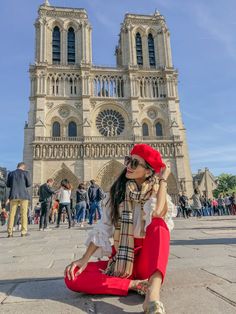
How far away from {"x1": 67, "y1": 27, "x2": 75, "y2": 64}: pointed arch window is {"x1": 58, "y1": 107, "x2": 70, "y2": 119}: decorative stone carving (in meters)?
5.66

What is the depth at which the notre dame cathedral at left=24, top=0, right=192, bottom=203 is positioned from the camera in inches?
976

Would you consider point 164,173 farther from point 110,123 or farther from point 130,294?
point 110,123

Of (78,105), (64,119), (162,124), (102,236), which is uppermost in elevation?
(78,105)

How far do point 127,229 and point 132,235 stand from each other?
5 centimetres

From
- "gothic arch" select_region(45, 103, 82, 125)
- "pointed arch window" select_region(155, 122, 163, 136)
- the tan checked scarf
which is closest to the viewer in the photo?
the tan checked scarf

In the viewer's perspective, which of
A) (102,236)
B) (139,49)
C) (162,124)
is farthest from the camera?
(139,49)

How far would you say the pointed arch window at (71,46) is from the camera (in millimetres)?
28609

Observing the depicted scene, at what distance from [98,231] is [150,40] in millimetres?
32337

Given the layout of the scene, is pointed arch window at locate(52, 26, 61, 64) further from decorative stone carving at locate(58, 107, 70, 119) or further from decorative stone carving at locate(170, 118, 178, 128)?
decorative stone carving at locate(170, 118, 178, 128)

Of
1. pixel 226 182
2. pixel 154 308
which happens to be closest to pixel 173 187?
pixel 226 182

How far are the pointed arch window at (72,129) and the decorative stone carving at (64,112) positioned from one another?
35.2 inches

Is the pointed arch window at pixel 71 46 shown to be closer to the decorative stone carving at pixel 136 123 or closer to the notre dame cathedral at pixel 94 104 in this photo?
the notre dame cathedral at pixel 94 104

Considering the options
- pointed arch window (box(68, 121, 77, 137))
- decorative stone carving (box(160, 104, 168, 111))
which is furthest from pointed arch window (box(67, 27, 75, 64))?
decorative stone carving (box(160, 104, 168, 111))

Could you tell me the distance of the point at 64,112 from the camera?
86.9 ft
